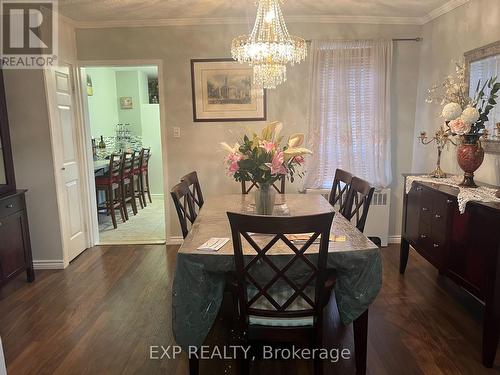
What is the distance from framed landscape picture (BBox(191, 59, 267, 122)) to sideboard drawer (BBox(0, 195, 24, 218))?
1846 millimetres

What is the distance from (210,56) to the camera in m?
3.84

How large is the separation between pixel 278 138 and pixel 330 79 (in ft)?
6.28

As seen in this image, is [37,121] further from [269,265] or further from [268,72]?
[269,265]

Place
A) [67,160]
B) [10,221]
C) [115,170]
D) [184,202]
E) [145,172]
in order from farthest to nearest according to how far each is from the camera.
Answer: [145,172]
[115,170]
[67,160]
[10,221]
[184,202]

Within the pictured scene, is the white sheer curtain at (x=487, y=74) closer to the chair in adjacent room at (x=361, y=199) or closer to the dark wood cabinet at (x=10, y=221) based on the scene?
the chair in adjacent room at (x=361, y=199)

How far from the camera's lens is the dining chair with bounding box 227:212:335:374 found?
5.29 ft

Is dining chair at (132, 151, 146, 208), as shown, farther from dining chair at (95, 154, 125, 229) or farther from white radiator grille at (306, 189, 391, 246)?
white radiator grille at (306, 189, 391, 246)

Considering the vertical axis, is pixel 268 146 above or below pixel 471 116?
below

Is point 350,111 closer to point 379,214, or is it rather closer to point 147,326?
point 379,214

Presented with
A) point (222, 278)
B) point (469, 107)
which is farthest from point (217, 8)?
point (222, 278)

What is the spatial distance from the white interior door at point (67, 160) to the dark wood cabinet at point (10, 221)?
1.13 ft

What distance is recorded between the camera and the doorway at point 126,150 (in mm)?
4941

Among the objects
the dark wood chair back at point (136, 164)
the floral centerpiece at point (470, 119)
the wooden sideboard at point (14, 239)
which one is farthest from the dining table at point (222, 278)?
the dark wood chair back at point (136, 164)

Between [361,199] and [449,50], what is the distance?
6.44 ft
